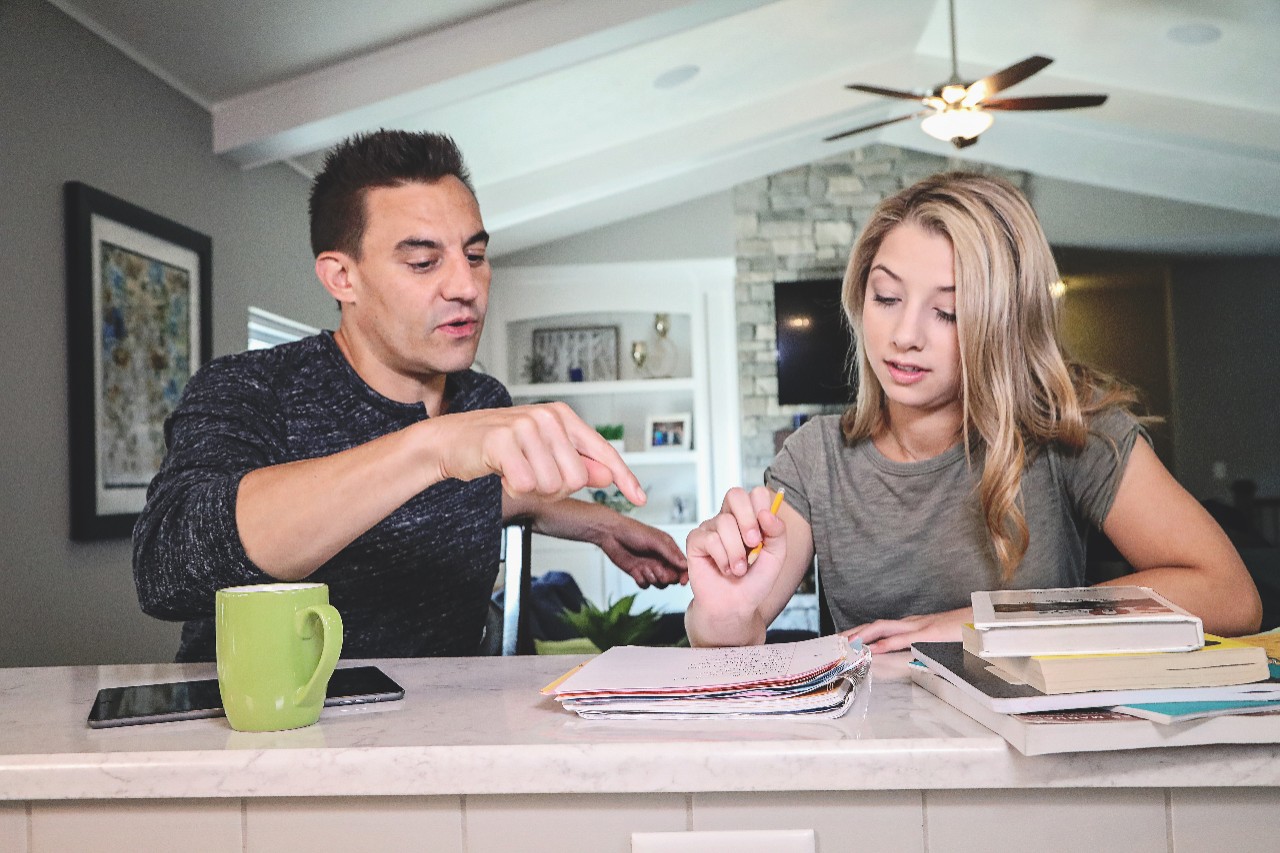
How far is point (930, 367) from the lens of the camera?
134 cm

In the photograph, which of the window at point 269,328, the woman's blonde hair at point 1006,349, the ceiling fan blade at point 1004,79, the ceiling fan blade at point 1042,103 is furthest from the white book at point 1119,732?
the window at point 269,328

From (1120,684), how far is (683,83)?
4435mm

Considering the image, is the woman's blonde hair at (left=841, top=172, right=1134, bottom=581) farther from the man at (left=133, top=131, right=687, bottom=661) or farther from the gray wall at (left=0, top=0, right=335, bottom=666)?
the gray wall at (left=0, top=0, right=335, bottom=666)

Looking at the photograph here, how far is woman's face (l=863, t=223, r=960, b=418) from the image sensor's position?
4.37 ft

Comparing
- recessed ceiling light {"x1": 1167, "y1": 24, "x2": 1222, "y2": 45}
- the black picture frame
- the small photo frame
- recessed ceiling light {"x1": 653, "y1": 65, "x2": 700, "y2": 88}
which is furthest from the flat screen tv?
the black picture frame

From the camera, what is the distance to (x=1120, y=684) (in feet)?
2.11

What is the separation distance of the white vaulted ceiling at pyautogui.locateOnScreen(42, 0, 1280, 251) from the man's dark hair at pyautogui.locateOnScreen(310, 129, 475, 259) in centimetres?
166

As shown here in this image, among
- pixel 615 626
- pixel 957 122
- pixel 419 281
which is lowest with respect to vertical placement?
pixel 615 626

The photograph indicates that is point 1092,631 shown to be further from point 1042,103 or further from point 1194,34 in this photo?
point 1194,34

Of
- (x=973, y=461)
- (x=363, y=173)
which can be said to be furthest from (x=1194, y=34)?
(x=363, y=173)

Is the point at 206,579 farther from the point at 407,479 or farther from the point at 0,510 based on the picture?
the point at 0,510

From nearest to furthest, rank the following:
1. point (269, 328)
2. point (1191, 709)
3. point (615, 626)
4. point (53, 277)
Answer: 1. point (1191, 709)
2. point (615, 626)
3. point (53, 277)
4. point (269, 328)

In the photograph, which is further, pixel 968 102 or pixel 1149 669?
pixel 968 102

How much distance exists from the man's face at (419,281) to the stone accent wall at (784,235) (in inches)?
191
